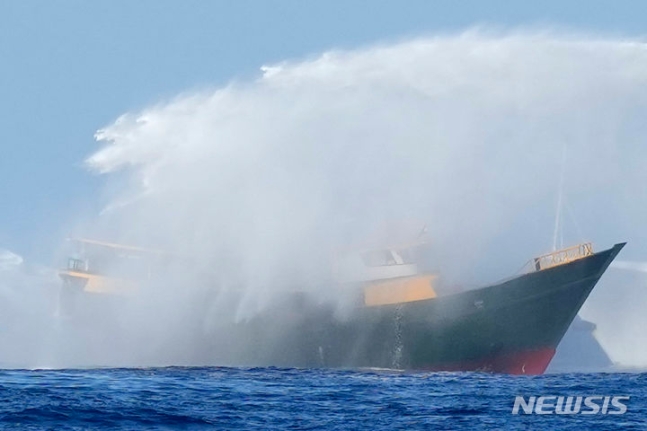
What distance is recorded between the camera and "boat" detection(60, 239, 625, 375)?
165 feet

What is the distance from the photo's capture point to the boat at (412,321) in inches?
1978

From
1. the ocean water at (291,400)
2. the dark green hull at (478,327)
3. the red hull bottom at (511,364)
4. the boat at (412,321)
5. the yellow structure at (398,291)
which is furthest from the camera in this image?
the yellow structure at (398,291)

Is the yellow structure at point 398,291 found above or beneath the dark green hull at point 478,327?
above

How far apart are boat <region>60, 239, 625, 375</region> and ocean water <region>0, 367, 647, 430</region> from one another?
4.93 metres

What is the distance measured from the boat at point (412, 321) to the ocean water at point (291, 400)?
493cm

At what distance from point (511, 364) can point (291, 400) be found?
64.3 feet

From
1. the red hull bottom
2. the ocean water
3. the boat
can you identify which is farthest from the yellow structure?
the ocean water

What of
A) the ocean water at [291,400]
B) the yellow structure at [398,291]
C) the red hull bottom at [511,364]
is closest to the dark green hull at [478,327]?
the red hull bottom at [511,364]

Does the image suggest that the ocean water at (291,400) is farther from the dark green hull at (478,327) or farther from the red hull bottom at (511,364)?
the dark green hull at (478,327)

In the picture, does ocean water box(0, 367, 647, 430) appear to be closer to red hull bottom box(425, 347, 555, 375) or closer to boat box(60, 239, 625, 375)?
red hull bottom box(425, 347, 555, 375)

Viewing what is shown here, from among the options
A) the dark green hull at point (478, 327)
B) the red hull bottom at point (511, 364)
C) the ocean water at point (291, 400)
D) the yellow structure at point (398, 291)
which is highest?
the yellow structure at point (398, 291)

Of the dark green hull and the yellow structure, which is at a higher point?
the yellow structure

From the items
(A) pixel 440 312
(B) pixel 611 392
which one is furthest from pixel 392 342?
(B) pixel 611 392

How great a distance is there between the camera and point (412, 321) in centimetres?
5116
